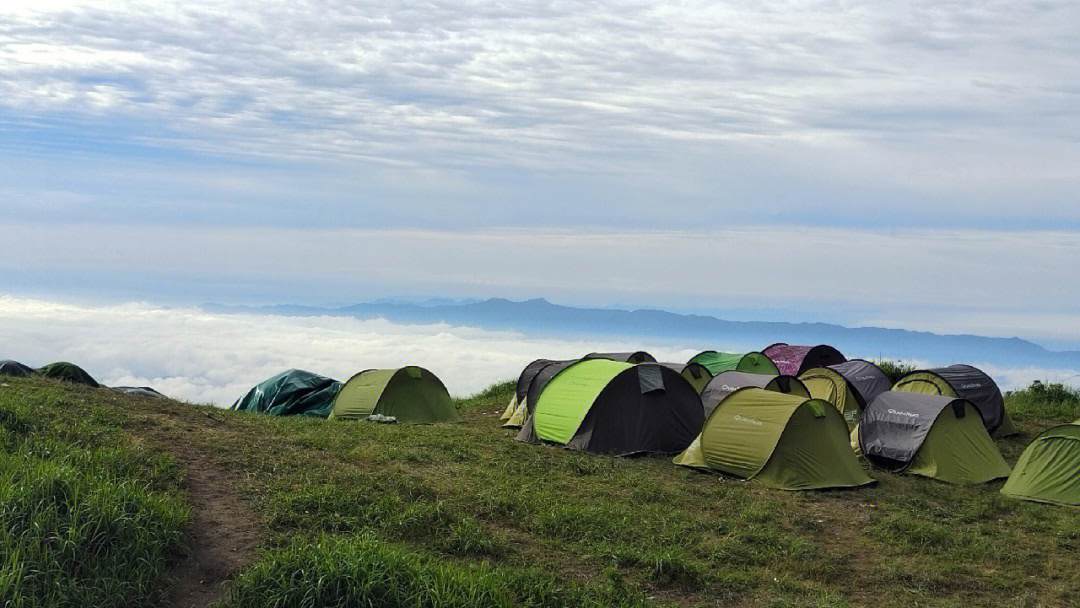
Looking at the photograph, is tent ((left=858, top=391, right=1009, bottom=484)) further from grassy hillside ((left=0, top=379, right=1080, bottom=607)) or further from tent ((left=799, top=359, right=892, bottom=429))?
tent ((left=799, top=359, right=892, bottom=429))

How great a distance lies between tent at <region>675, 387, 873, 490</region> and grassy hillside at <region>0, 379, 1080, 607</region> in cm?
38

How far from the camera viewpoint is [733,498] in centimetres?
1394

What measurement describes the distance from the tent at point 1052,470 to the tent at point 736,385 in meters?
4.96

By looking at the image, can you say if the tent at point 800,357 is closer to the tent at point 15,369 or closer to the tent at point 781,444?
the tent at point 781,444

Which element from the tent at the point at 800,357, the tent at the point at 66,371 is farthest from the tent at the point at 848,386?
the tent at the point at 66,371

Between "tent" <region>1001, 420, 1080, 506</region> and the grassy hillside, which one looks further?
"tent" <region>1001, 420, 1080, 506</region>

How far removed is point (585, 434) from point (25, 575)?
10948 mm

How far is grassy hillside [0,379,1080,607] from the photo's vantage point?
8.60 metres

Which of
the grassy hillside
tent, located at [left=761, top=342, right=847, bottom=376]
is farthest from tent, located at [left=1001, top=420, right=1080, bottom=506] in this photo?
tent, located at [left=761, top=342, right=847, bottom=376]

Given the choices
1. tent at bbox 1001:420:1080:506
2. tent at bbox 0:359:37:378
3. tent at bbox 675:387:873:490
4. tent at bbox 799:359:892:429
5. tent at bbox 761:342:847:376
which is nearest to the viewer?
tent at bbox 1001:420:1080:506

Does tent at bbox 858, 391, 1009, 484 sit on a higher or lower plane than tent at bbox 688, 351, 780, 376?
lower

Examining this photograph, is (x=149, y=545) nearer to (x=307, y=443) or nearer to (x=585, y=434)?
(x=307, y=443)

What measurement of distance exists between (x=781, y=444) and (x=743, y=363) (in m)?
10.1

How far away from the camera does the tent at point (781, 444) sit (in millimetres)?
15227
